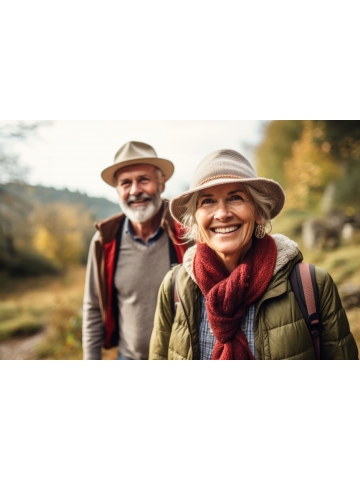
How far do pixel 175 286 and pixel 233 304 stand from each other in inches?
15.5

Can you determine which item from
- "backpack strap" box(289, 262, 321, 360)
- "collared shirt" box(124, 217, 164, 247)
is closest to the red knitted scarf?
"backpack strap" box(289, 262, 321, 360)

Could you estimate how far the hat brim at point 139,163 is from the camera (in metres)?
2.71

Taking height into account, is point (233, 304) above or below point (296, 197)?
below

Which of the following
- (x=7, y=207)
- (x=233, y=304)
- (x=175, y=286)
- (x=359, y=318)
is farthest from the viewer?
(x=7, y=207)

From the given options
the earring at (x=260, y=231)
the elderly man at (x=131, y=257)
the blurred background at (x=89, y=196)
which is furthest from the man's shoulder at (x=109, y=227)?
the earring at (x=260, y=231)

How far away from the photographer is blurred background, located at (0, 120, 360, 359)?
9.26 feet

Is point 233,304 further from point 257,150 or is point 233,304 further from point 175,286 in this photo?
point 257,150

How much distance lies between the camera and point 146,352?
269 centimetres

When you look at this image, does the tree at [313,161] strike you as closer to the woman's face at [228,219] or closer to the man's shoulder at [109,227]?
the woman's face at [228,219]

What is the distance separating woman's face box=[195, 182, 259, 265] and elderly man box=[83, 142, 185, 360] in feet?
2.02

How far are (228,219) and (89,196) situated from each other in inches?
57.8

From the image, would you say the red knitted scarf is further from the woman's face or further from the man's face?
the man's face
